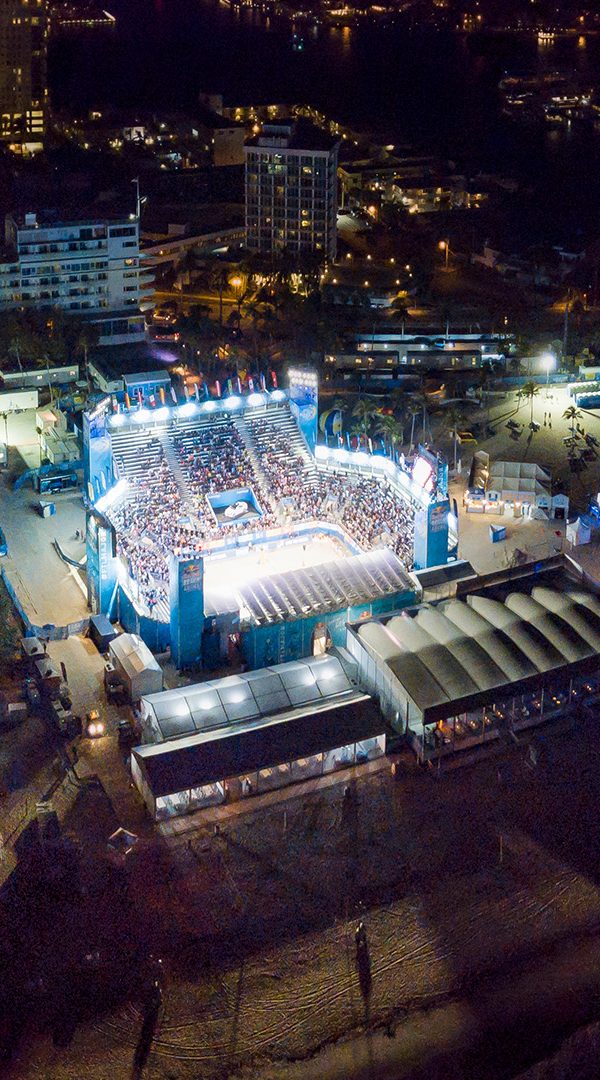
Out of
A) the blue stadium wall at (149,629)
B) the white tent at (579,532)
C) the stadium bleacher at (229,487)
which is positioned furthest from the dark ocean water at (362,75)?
the blue stadium wall at (149,629)

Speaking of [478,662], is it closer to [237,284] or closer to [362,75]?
[237,284]

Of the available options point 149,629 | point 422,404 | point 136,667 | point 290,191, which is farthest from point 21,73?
point 136,667

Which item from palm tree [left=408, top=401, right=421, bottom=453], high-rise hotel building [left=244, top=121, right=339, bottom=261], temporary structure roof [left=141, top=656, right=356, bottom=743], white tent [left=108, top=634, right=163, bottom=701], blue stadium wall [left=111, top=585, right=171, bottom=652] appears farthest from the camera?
high-rise hotel building [left=244, top=121, right=339, bottom=261]

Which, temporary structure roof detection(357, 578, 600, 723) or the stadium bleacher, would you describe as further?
the stadium bleacher

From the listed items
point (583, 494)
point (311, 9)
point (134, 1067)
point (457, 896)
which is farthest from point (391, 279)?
point (311, 9)

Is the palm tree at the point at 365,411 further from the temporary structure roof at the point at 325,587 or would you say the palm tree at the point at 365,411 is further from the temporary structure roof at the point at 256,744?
the temporary structure roof at the point at 256,744

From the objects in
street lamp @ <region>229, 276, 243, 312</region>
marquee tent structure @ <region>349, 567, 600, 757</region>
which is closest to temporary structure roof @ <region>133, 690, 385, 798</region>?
marquee tent structure @ <region>349, 567, 600, 757</region>

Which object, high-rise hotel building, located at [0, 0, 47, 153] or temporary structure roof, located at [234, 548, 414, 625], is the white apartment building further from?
high-rise hotel building, located at [0, 0, 47, 153]
